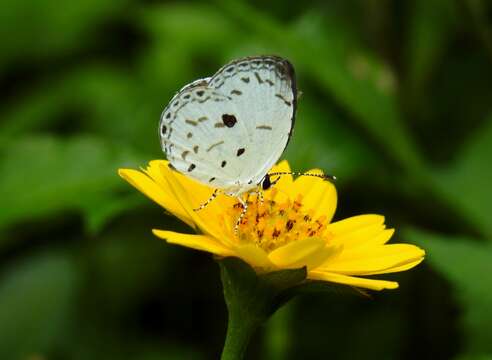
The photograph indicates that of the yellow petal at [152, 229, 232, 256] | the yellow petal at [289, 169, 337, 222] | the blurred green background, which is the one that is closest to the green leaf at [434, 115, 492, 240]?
the blurred green background

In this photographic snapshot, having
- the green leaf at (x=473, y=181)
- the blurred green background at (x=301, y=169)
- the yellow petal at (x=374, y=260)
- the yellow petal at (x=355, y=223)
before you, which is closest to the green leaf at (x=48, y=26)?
the blurred green background at (x=301, y=169)

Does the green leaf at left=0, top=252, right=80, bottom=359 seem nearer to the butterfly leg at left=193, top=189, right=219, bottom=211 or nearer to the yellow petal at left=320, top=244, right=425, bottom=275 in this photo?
the butterfly leg at left=193, top=189, right=219, bottom=211

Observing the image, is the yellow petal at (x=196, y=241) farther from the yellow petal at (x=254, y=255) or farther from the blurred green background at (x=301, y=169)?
the blurred green background at (x=301, y=169)

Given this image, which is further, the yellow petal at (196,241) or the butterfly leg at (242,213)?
the butterfly leg at (242,213)

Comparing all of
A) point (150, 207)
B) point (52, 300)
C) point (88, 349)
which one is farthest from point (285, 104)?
point (52, 300)

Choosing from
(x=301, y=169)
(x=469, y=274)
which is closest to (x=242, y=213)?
(x=469, y=274)

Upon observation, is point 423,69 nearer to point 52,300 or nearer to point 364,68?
point 364,68
